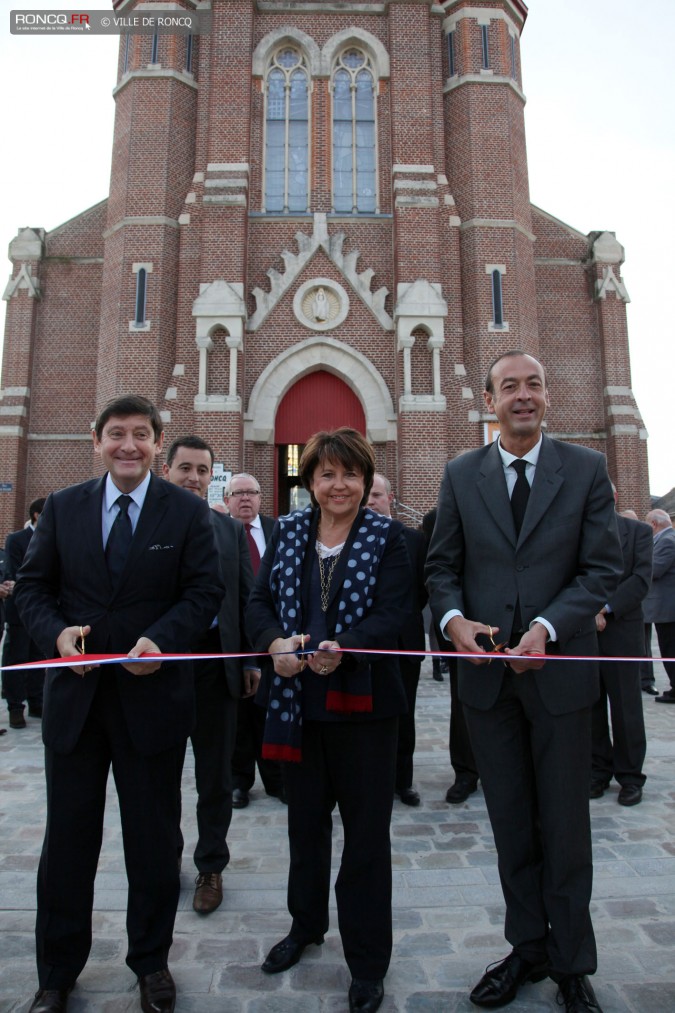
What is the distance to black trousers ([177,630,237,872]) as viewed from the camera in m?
3.57

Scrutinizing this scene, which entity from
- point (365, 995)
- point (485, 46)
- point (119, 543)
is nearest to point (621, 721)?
point (365, 995)

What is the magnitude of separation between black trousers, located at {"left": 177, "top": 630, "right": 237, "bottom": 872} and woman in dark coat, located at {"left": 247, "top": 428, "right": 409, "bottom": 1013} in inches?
32.2

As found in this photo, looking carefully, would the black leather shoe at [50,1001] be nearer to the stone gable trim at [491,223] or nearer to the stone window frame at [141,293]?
the stone window frame at [141,293]

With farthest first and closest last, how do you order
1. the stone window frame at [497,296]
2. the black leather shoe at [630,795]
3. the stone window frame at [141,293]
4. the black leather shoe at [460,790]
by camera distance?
the stone window frame at [497,296] < the stone window frame at [141,293] < the black leather shoe at [460,790] < the black leather shoe at [630,795]

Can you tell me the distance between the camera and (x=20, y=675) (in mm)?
7191

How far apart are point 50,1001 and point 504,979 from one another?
5.51 ft

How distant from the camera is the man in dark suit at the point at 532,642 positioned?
2619 mm

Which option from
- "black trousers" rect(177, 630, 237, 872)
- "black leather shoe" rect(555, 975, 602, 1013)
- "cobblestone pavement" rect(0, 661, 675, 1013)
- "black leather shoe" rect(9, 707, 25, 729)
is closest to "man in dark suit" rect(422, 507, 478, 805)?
"cobblestone pavement" rect(0, 661, 675, 1013)

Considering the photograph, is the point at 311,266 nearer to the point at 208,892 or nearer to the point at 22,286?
the point at 22,286

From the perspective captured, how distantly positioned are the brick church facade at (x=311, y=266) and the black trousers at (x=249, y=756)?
1138 cm

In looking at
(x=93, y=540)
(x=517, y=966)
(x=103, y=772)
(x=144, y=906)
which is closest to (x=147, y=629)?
(x=93, y=540)

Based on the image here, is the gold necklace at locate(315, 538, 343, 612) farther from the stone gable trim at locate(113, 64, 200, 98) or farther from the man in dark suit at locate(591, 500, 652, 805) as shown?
the stone gable trim at locate(113, 64, 200, 98)

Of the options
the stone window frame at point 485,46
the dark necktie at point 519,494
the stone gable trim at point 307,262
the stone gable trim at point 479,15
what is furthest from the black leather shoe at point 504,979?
the stone gable trim at point 479,15

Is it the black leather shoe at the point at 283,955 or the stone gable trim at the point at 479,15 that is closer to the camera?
the black leather shoe at the point at 283,955
